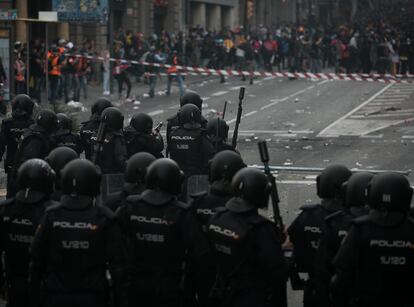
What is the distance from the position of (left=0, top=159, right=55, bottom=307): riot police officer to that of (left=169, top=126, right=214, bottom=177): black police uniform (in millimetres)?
4320

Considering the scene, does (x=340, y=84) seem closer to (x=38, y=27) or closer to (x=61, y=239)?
(x=38, y=27)

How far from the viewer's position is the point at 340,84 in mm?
39156

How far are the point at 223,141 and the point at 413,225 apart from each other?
541 centimetres

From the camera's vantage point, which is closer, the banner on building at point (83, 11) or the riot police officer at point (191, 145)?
the riot police officer at point (191, 145)

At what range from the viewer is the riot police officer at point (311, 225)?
310 inches

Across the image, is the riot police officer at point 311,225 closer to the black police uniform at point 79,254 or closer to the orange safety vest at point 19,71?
the black police uniform at point 79,254

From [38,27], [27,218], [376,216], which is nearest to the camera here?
[376,216]

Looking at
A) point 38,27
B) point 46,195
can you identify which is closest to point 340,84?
point 38,27

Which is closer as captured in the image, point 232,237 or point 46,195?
point 232,237

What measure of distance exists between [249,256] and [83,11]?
26152mm

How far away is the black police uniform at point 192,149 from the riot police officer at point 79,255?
→ 4788 mm

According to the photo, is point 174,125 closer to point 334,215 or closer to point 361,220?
point 334,215

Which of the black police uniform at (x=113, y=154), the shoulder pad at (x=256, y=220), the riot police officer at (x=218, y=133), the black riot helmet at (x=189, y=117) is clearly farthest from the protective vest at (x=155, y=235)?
the black riot helmet at (x=189, y=117)

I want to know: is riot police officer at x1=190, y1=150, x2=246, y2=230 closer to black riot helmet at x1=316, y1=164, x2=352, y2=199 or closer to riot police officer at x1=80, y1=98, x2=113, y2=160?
black riot helmet at x1=316, y1=164, x2=352, y2=199
